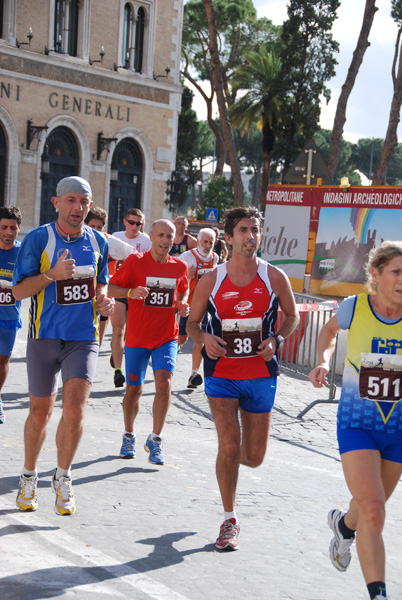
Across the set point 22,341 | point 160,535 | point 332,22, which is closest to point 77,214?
point 160,535

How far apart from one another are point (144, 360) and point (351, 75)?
23.6 m

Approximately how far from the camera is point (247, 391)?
547cm

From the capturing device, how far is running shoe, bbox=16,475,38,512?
5.54 m

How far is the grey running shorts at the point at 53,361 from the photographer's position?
550 cm

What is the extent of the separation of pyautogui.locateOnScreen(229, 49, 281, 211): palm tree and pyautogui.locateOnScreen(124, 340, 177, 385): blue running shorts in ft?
Answer: 122

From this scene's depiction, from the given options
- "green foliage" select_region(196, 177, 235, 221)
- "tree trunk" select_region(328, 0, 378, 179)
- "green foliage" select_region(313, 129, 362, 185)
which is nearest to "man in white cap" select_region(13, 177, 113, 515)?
"tree trunk" select_region(328, 0, 378, 179)

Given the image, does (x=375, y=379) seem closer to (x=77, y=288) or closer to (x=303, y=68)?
(x=77, y=288)

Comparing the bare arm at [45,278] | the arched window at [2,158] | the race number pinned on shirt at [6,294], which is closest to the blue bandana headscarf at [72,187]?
the bare arm at [45,278]

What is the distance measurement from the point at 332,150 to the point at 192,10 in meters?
23.8

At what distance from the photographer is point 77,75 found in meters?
30.3

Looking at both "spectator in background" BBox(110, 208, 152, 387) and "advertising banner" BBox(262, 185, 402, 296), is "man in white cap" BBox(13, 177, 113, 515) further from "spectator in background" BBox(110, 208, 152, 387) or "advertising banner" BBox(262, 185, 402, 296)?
"advertising banner" BBox(262, 185, 402, 296)

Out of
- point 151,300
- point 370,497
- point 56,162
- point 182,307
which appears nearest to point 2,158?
point 56,162

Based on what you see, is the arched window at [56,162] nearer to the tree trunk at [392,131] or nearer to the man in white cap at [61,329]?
the tree trunk at [392,131]

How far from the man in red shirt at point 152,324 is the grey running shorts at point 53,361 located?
5.53ft
